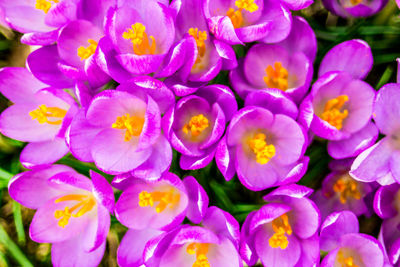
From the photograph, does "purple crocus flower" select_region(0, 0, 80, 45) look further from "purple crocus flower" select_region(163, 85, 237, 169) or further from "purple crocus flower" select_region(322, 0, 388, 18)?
"purple crocus flower" select_region(322, 0, 388, 18)

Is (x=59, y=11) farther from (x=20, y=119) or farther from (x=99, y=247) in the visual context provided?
(x=99, y=247)

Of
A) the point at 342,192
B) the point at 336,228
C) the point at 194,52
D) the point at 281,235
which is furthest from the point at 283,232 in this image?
the point at 194,52

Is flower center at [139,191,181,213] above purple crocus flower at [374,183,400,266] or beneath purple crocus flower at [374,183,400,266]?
above

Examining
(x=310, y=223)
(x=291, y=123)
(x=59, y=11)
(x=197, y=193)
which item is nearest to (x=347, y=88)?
(x=291, y=123)

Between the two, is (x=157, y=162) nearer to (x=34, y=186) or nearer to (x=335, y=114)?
(x=34, y=186)

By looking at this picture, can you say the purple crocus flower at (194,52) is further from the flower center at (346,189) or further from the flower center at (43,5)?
the flower center at (346,189)

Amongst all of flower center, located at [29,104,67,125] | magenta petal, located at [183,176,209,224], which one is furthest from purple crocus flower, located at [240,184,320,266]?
flower center, located at [29,104,67,125]
